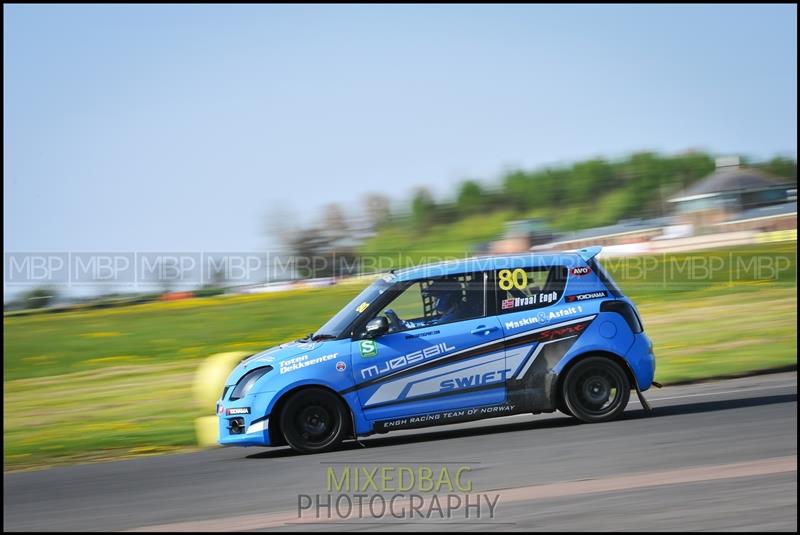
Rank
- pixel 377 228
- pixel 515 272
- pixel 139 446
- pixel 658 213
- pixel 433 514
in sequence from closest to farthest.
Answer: pixel 433 514 → pixel 515 272 → pixel 139 446 → pixel 377 228 → pixel 658 213

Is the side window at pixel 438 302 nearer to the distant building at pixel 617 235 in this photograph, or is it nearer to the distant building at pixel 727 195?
the distant building at pixel 617 235

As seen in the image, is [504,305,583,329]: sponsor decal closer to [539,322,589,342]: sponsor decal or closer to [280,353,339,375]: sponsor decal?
[539,322,589,342]: sponsor decal

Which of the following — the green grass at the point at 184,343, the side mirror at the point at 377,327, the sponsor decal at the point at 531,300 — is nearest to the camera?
the side mirror at the point at 377,327

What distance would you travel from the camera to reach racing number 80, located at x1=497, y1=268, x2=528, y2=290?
9375 mm

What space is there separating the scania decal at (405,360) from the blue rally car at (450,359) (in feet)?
0.04

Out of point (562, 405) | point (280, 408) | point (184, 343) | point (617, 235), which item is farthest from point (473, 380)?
point (617, 235)

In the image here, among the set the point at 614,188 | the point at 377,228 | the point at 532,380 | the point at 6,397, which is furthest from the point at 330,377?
the point at 614,188

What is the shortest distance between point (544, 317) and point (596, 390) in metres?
0.90

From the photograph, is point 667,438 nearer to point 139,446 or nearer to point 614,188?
point 139,446

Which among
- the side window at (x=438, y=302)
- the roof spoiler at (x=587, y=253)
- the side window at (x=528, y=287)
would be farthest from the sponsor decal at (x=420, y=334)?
the roof spoiler at (x=587, y=253)

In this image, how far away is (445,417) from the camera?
9016mm

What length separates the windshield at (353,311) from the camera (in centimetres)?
922

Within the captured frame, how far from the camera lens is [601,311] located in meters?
9.40

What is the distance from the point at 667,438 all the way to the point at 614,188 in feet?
151
